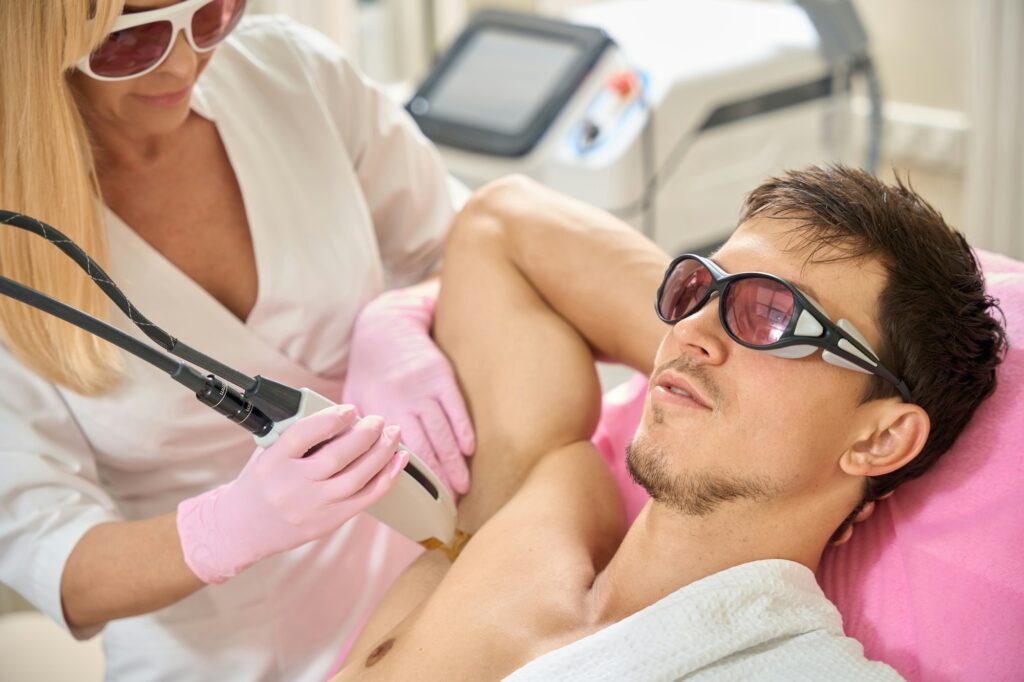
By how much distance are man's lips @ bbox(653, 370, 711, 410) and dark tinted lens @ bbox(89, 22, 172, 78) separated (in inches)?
26.0

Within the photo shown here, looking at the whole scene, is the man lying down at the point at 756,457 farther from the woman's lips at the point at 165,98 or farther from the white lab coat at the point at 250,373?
the woman's lips at the point at 165,98

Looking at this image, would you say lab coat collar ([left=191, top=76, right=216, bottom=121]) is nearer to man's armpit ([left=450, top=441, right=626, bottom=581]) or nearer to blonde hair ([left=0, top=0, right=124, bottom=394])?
blonde hair ([left=0, top=0, right=124, bottom=394])

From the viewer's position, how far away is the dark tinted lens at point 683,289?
128cm

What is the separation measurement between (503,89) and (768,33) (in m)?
0.61

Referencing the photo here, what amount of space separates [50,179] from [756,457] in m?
0.84

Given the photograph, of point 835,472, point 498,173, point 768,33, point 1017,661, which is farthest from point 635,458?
point 768,33

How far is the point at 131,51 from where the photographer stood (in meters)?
1.30

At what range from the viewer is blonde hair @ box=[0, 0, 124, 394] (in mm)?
1245

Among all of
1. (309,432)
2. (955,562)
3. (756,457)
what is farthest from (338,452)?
(955,562)

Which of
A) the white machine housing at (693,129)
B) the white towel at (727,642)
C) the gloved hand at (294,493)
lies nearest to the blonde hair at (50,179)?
the gloved hand at (294,493)

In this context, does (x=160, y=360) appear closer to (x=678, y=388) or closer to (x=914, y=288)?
(x=678, y=388)

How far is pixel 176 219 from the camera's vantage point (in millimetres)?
1553

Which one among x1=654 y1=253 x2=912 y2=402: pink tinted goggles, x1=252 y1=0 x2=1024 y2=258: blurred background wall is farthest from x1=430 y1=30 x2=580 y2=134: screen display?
x1=654 y1=253 x2=912 y2=402: pink tinted goggles

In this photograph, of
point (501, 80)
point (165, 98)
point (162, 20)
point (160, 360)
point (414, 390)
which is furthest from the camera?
point (501, 80)
